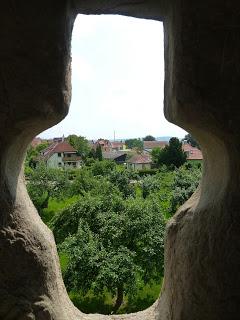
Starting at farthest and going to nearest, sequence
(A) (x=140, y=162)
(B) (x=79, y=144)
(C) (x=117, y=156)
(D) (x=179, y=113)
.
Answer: (C) (x=117, y=156) < (B) (x=79, y=144) < (A) (x=140, y=162) < (D) (x=179, y=113)

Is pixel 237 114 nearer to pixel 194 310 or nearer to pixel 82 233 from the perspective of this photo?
pixel 194 310

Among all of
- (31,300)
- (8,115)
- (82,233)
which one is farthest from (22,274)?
(82,233)

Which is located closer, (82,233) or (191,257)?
(191,257)

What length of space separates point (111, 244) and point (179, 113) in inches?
221

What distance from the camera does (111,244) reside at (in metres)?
6.95

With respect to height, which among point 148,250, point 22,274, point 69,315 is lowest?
point 148,250

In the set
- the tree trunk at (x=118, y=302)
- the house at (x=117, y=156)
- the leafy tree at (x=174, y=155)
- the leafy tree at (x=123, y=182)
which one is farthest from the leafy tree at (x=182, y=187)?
the house at (x=117, y=156)

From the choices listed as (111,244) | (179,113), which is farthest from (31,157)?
(179,113)

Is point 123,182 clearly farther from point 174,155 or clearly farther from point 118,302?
point 174,155

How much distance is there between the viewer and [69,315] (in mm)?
1997

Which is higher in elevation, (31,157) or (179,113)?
(31,157)

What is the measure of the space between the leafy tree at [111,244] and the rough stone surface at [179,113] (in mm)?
4435

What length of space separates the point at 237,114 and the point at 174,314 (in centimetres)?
103

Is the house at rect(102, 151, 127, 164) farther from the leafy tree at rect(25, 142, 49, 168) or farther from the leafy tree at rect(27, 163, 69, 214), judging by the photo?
the leafy tree at rect(27, 163, 69, 214)
